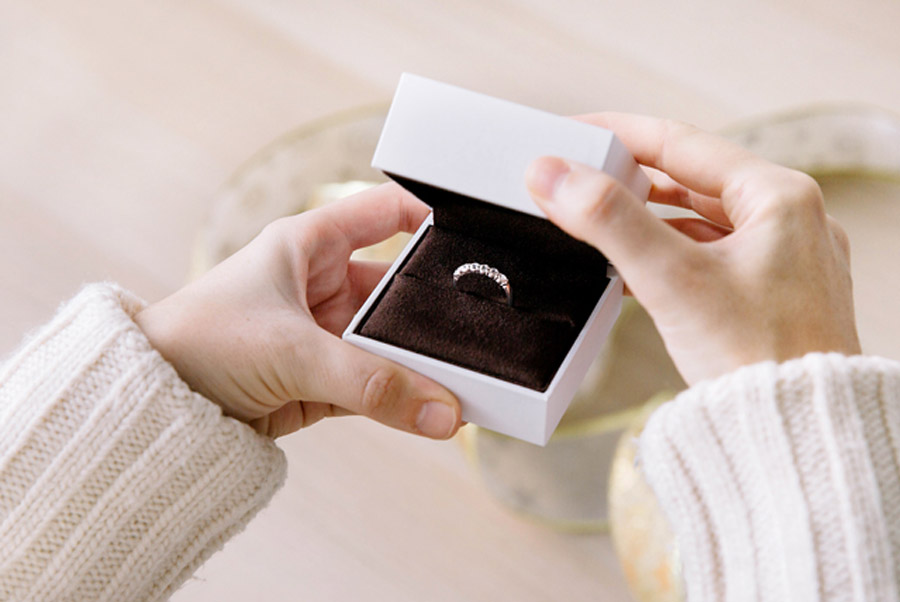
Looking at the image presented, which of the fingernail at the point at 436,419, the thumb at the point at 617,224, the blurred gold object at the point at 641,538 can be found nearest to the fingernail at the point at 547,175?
the thumb at the point at 617,224

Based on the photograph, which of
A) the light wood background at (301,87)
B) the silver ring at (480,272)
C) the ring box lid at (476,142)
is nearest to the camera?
the ring box lid at (476,142)

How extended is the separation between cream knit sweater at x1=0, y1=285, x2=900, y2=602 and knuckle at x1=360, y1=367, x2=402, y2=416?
102mm

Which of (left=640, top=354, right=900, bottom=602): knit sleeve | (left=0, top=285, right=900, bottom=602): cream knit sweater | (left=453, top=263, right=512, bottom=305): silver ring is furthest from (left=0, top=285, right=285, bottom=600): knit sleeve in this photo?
(left=640, top=354, right=900, bottom=602): knit sleeve

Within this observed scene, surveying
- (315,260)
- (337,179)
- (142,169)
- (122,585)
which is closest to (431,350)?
(315,260)

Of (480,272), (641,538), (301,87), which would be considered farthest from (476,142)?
(301,87)

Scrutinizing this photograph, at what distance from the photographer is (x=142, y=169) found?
1311mm

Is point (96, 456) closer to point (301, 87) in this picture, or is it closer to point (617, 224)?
point (617, 224)

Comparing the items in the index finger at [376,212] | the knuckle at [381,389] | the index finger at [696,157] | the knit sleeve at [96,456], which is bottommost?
the knit sleeve at [96,456]

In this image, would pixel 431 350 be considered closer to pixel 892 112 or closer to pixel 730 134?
pixel 730 134

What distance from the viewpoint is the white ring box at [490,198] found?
59 cm

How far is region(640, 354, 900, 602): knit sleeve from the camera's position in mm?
477

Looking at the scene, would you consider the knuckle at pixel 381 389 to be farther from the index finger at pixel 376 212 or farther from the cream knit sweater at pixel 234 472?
the index finger at pixel 376 212

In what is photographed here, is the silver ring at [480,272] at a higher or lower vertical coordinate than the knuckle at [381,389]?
higher

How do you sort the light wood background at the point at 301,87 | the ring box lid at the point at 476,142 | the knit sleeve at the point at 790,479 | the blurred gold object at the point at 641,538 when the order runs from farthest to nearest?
the light wood background at the point at 301,87, the blurred gold object at the point at 641,538, the ring box lid at the point at 476,142, the knit sleeve at the point at 790,479
